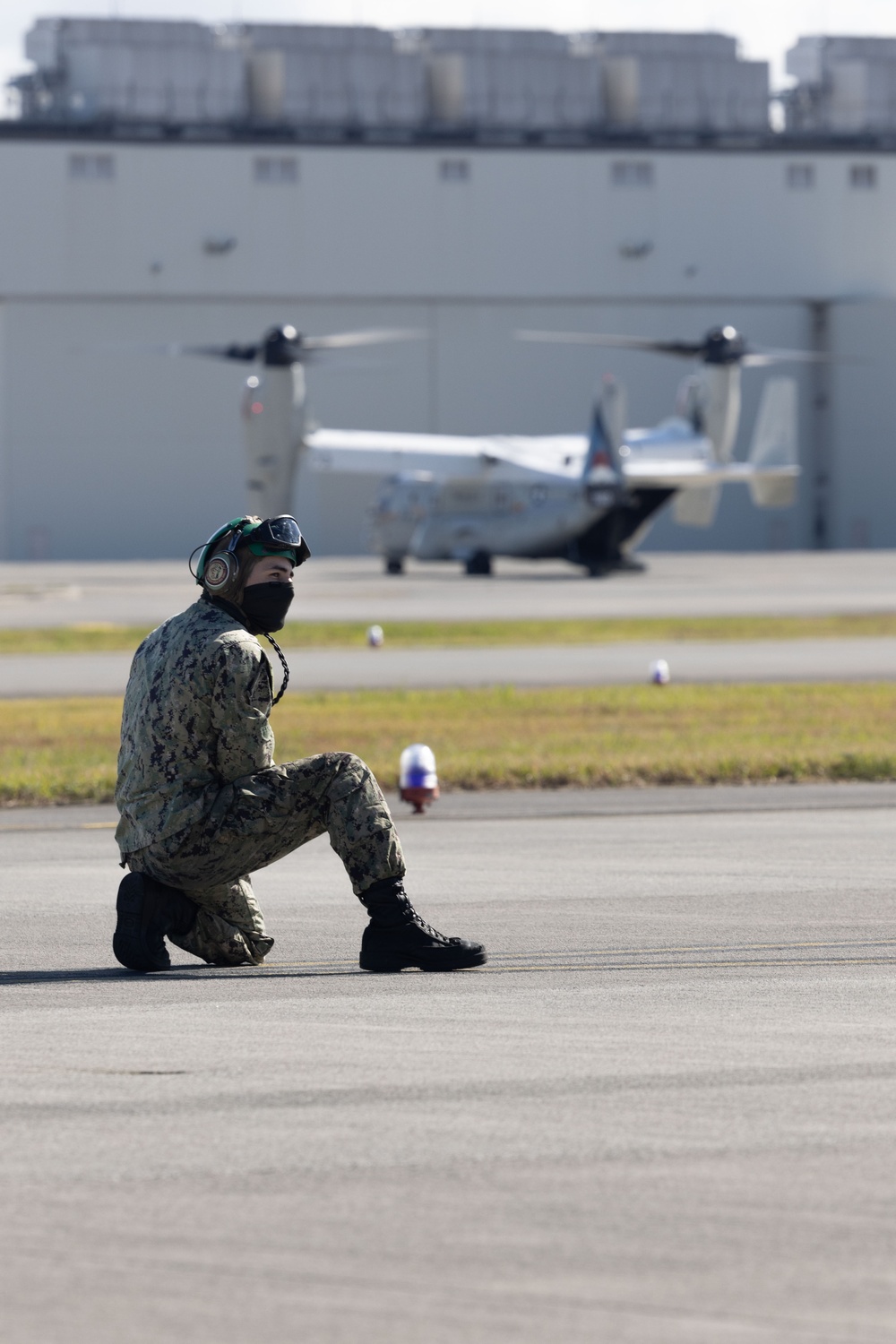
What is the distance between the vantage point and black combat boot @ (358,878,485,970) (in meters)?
8.49

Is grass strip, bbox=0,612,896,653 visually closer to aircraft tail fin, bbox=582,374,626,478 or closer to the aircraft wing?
aircraft tail fin, bbox=582,374,626,478

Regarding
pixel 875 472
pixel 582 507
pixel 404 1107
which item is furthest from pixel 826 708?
pixel 875 472

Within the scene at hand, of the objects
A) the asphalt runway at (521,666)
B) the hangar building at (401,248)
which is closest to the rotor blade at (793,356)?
the hangar building at (401,248)

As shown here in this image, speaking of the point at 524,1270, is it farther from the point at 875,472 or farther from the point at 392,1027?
the point at 875,472

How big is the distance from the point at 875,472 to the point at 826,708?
207 ft

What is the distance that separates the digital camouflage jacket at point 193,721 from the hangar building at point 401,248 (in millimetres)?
67448

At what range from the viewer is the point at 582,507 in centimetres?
5953

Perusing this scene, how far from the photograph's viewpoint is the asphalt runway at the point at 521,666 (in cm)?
2744

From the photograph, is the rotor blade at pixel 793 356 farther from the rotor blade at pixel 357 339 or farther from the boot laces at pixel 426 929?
the boot laces at pixel 426 929

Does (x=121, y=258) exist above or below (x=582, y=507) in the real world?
above

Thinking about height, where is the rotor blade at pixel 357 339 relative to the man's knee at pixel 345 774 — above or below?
above

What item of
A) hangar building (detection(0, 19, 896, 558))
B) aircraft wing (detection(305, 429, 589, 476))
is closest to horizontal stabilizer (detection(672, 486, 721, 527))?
aircraft wing (detection(305, 429, 589, 476))

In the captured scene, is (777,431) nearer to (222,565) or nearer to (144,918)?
(222,565)

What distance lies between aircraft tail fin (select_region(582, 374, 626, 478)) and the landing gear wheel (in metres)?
4.61
